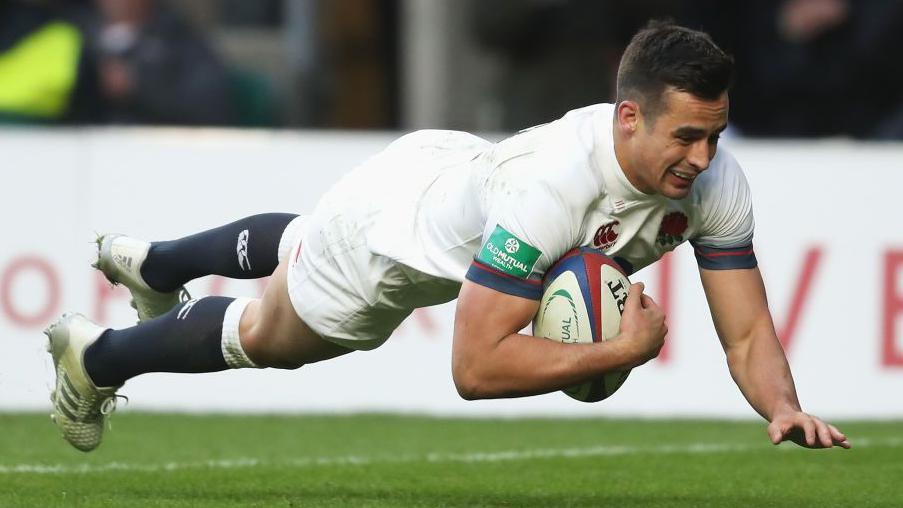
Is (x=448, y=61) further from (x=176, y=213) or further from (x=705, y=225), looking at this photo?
(x=705, y=225)

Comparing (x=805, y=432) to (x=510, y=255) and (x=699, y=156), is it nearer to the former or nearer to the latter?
(x=699, y=156)

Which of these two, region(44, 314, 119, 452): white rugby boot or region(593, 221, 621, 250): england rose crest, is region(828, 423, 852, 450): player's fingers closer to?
region(593, 221, 621, 250): england rose crest

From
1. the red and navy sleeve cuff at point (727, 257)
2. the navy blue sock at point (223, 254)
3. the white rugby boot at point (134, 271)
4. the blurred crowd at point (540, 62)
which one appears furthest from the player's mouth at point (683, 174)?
the blurred crowd at point (540, 62)

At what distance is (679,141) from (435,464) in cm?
262

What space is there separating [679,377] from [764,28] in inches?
121

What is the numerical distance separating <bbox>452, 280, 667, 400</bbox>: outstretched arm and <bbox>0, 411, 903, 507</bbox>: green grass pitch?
95 cm

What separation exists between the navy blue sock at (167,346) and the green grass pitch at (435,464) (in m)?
0.46

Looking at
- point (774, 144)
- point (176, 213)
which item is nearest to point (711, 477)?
point (774, 144)

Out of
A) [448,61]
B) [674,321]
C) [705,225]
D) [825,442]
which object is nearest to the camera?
[825,442]

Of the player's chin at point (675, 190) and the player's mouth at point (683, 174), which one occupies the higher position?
the player's mouth at point (683, 174)

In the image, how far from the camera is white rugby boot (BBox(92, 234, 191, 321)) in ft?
22.6

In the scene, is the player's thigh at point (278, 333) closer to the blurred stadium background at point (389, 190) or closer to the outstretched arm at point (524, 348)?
the blurred stadium background at point (389, 190)

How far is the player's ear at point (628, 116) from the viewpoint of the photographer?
5.60m

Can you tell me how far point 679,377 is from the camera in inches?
388
